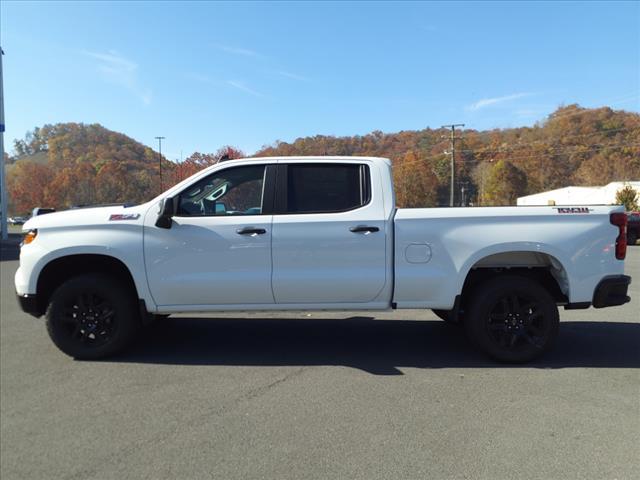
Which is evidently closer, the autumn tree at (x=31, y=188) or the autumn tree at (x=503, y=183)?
the autumn tree at (x=503, y=183)

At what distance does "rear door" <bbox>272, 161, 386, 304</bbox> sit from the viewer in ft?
15.0

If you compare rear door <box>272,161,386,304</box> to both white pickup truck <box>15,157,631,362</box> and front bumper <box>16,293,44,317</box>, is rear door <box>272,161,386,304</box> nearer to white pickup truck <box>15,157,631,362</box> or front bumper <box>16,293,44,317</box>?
white pickup truck <box>15,157,631,362</box>

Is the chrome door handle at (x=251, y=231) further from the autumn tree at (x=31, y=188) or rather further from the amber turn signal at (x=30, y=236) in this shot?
the autumn tree at (x=31, y=188)

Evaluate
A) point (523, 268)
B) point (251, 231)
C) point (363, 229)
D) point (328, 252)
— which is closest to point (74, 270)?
point (251, 231)

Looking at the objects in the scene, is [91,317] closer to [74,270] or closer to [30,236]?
[74,270]

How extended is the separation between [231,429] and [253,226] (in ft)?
6.39

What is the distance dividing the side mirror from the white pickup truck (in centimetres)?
1

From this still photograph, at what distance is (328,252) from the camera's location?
15.0 feet

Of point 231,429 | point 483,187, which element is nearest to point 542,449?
point 231,429

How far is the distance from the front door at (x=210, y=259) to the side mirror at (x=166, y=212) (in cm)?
7

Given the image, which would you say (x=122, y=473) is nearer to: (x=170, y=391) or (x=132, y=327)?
(x=170, y=391)

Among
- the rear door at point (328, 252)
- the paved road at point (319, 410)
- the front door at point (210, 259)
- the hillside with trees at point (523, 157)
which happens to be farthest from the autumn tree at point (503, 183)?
the front door at point (210, 259)

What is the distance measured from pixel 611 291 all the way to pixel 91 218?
17.4 ft

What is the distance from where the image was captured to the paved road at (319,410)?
289cm
